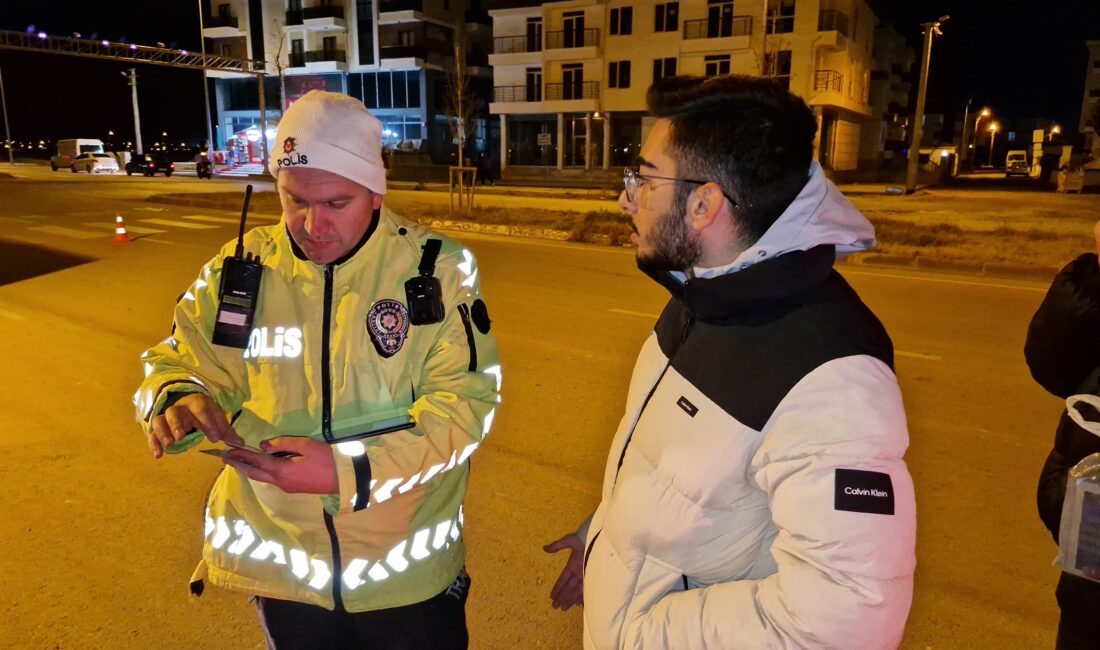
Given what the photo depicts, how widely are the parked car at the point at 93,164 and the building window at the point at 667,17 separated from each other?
109ft

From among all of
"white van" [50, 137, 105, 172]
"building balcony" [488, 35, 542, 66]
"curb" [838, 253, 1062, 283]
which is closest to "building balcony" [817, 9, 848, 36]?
"building balcony" [488, 35, 542, 66]

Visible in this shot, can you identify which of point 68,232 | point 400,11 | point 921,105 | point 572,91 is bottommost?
→ point 68,232

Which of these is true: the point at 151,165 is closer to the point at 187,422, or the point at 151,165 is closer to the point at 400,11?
the point at 400,11

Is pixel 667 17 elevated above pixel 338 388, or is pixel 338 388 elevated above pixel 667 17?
pixel 667 17

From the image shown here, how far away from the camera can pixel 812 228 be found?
54.9 inches

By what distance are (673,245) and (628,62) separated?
137 feet

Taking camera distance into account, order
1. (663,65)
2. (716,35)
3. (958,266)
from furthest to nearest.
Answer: (663,65) < (716,35) < (958,266)

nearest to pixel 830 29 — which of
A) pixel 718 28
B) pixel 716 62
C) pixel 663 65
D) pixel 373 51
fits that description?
pixel 718 28

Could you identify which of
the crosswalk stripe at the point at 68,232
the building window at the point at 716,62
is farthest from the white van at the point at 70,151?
the building window at the point at 716,62

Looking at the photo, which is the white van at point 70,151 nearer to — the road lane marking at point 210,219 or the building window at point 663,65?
the road lane marking at point 210,219

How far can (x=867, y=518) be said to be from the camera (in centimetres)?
119

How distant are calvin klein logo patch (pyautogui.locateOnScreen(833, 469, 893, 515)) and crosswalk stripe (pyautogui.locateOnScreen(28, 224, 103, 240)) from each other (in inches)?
627

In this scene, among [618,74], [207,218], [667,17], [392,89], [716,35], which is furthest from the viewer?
[392,89]

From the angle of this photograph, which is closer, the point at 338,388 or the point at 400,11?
the point at 338,388
